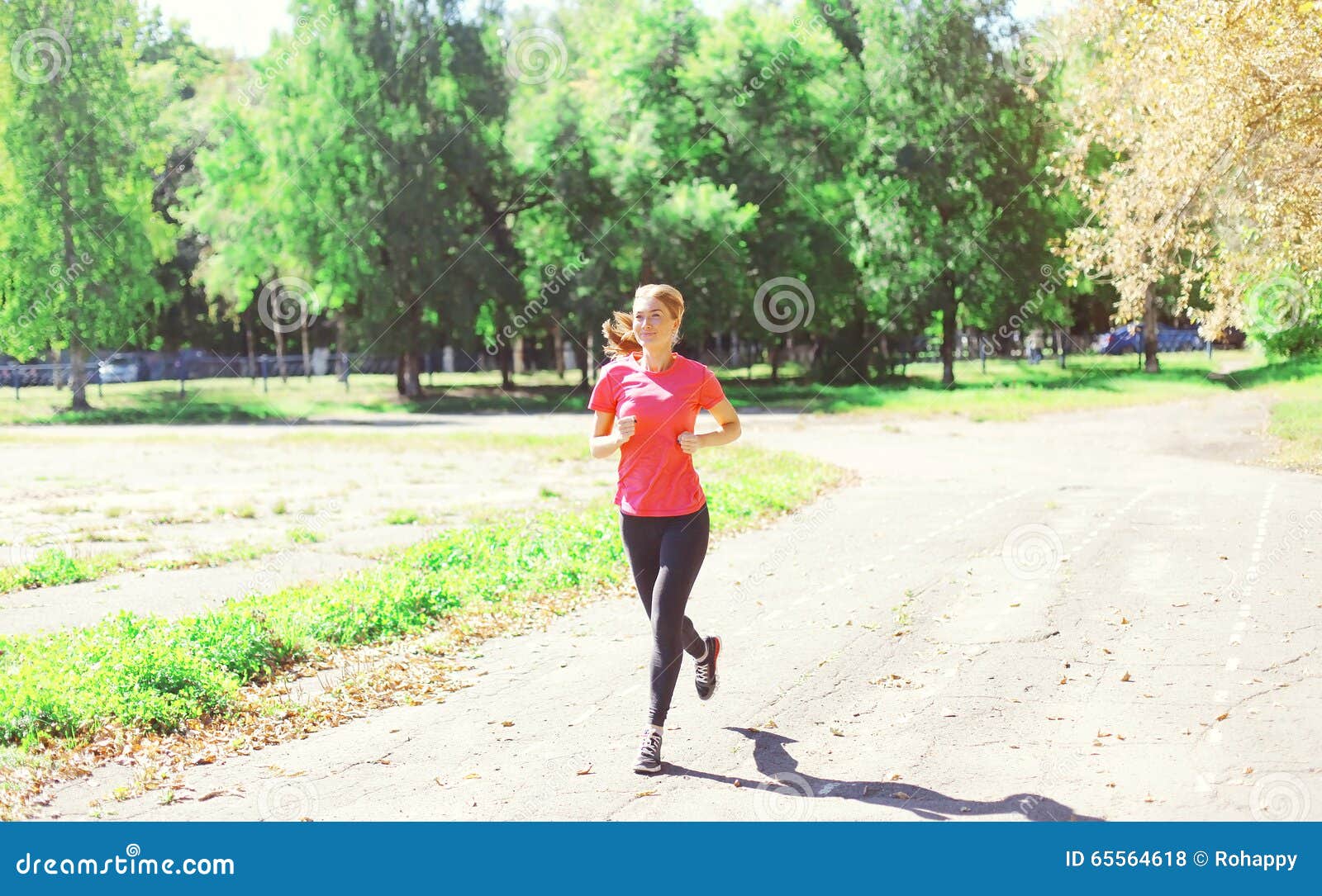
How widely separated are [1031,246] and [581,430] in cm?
2300

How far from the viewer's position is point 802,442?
2695 centimetres

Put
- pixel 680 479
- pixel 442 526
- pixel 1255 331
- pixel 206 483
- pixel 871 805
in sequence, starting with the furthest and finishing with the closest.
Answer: pixel 1255 331 < pixel 206 483 < pixel 442 526 < pixel 680 479 < pixel 871 805

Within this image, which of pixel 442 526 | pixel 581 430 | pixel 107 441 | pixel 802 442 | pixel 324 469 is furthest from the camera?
pixel 581 430

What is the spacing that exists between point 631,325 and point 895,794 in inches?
102

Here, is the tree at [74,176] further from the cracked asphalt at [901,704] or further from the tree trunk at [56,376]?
the cracked asphalt at [901,704]

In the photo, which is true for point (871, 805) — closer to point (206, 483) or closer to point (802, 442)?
point (206, 483)

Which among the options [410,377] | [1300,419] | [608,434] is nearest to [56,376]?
[410,377]

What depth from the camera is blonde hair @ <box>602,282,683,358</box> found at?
5.96m

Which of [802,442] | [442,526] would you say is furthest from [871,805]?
[802,442]

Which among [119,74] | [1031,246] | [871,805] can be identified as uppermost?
[119,74]
